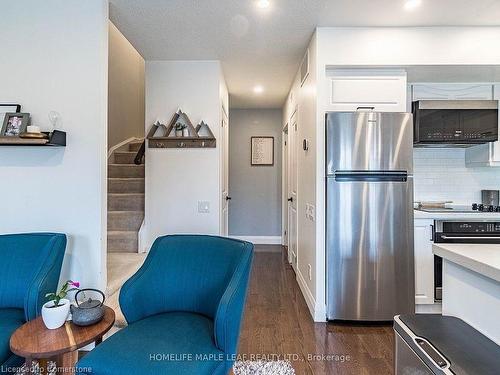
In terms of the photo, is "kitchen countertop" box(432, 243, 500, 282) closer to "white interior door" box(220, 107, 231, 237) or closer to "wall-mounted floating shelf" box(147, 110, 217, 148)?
"wall-mounted floating shelf" box(147, 110, 217, 148)

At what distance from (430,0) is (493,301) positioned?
7.20 feet

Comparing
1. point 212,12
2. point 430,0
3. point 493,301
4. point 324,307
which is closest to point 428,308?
point 324,307

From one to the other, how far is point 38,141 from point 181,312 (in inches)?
56.4

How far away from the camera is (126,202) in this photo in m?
3.64

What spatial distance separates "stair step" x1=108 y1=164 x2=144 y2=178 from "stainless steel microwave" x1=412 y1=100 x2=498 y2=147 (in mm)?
3363

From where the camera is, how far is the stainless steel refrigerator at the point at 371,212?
2619mm

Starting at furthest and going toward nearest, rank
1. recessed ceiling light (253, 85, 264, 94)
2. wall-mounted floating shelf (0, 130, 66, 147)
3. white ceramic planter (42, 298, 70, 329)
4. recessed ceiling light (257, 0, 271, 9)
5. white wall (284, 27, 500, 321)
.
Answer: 1. recessed ceiling light (253, 85, 264, 94)
2. white wall (284, 27, 500, 321)
3. recessed ceiling light (257, 0, 271, 9)
4. wall-mounted floating shelf (0, 130, 66, 147)
5. white ceramic planter (42, 298, 70, 329)

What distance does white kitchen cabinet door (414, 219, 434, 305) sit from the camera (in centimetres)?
275

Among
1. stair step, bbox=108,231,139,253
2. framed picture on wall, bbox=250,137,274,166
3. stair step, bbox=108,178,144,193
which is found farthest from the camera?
framed picture on wall, bbox=250,137,274,166

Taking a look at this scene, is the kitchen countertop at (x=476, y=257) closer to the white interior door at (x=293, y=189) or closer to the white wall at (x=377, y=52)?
the white wall at (x=377, y=52)

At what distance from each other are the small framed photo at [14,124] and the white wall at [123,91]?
320cm

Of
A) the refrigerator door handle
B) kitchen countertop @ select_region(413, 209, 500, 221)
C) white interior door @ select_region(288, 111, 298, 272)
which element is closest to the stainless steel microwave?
the refrigerator door handle

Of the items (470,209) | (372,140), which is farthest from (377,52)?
(470,209)

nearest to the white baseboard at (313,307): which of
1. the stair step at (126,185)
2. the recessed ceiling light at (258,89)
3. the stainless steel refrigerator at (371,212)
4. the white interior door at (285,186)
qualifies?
the stainless steel refrigerator at (371,212)
